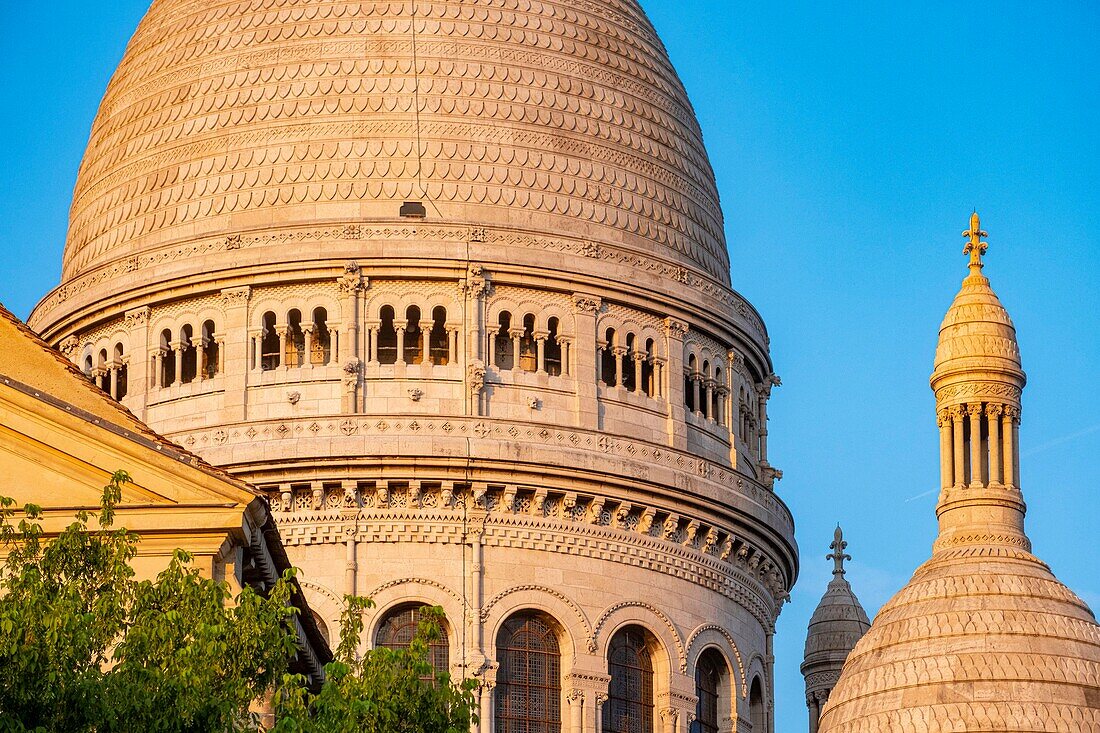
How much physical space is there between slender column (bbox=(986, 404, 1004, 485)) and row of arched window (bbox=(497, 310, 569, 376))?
8.75m

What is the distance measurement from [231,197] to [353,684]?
37808mm

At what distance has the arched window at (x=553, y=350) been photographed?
74.0 m

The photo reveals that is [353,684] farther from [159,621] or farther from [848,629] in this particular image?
[848,629]

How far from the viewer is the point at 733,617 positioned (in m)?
75.4

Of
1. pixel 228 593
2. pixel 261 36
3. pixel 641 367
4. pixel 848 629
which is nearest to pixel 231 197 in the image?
pixel 261 36

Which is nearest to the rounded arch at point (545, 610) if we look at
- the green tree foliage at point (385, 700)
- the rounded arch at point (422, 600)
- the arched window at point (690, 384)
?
the rounded arch at point (422, 600)

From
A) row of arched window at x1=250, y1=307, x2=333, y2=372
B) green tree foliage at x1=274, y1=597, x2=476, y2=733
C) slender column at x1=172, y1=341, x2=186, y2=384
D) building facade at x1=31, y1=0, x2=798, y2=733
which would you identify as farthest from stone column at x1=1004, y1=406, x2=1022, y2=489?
green tree foliage at x1=274, y1=597, x2=476, y2=733

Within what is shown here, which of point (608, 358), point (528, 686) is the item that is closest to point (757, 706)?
point (528, 686)

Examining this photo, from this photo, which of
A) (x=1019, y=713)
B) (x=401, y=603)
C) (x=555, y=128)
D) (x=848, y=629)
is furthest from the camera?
(x=848, y=629)

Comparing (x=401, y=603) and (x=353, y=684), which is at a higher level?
(x=401, y=603)

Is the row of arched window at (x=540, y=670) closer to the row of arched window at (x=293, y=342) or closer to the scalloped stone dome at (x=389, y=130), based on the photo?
the row of arched window at (x=293, y=342)

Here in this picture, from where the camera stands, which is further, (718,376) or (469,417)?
(718,376)

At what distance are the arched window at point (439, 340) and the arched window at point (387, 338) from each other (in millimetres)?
717

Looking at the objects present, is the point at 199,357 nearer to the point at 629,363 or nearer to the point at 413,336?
the point at 413,336
